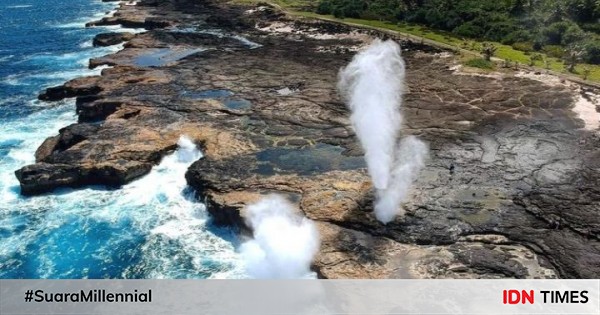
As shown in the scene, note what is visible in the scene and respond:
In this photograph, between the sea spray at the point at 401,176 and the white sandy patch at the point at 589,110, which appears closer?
the sea spray at the point at 401,176

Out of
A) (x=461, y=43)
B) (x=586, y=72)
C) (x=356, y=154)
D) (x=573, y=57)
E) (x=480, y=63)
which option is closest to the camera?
(x=356, y=154)

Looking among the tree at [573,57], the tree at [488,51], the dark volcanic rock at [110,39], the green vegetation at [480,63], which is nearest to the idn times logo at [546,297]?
the green vegetation at [480,63]

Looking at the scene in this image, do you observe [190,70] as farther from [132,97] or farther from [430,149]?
[430,149]

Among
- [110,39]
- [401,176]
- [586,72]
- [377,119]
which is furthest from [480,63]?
[110,39]

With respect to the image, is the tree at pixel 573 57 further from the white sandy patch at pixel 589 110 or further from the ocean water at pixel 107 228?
the ocean water at pixel 107 228

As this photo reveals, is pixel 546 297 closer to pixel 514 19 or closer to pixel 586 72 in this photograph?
pixel 586 72

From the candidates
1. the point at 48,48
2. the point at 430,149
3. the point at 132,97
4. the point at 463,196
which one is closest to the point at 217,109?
the point at 132,97

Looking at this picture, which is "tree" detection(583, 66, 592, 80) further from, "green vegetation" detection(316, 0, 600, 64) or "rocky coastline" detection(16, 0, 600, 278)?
"rocky coastline" detection(16, 0, 600, 278)
